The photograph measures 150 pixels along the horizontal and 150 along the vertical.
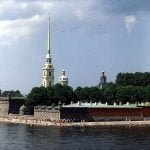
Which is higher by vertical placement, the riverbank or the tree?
the tree

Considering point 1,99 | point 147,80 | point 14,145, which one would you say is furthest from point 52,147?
point 147,80

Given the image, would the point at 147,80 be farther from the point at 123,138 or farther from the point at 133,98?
the point at 123,138

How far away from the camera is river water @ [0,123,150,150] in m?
59.8

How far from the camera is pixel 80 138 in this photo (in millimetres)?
67812

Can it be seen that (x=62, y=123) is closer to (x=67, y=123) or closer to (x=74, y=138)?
(x=67, y=123)

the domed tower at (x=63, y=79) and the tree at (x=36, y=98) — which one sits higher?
the domed tower at (x=63, y=79)

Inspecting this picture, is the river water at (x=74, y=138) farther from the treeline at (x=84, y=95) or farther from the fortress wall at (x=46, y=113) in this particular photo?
the treeline at (x=84, y=95)

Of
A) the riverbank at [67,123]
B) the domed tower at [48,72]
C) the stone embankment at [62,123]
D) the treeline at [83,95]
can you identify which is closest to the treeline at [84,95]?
the treeline at [83,95]

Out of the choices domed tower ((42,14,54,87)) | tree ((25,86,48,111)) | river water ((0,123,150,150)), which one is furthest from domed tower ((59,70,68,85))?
river water ((0,123,150,150))

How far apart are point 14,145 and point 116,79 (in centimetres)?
6975

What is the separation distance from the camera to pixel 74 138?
67812 millimetres

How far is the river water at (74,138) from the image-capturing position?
59844 millimetres

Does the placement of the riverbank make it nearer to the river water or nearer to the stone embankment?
the stone embankment

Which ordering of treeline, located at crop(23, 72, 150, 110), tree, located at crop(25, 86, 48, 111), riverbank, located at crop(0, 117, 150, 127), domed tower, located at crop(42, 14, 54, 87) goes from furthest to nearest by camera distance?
domed tower, located at crop(42, 14, 54, 87) < treeline, located at crop(23, 72, 150, 110) < tree, located at crop(25, 86, 48, 111) < riverbank, located at crop(0, 117, 150, 127)
